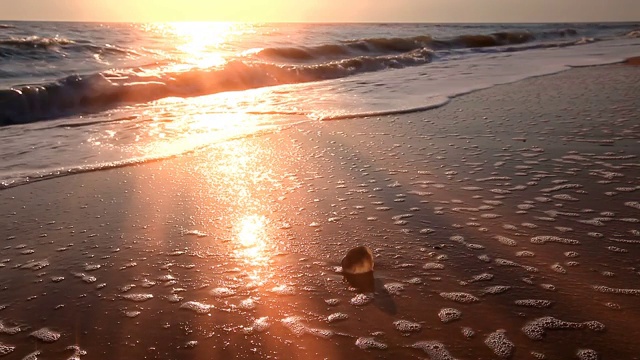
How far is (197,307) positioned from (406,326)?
28.0 inches

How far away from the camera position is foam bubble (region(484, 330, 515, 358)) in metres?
1.44

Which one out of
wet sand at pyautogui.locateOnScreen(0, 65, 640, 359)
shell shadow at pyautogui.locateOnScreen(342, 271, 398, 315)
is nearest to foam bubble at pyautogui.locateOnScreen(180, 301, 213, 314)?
wet sand at pyautogui.locateOnScreen(0, 65, 640, 359)

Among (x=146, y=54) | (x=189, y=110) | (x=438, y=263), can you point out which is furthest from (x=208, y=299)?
(x=146, y=54)

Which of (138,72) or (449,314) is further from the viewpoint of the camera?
(138,72)

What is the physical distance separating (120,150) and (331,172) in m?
2.00

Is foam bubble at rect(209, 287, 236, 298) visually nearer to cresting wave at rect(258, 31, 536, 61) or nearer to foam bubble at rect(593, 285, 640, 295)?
foam bubble at rect(593, 285, 640, 295)

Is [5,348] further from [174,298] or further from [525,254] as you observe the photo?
[525,254]

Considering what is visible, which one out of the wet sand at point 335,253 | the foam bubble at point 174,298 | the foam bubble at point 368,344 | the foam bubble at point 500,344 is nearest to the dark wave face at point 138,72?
the wet sand at point 335,253

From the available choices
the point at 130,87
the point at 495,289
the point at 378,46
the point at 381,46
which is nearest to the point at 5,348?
the point at 495,289

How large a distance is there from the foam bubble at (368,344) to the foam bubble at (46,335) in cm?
95

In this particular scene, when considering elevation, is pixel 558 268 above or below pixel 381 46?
below

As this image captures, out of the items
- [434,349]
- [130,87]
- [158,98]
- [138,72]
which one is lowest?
[434,349]

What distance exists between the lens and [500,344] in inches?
58.3

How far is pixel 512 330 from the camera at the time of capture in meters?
1.55
